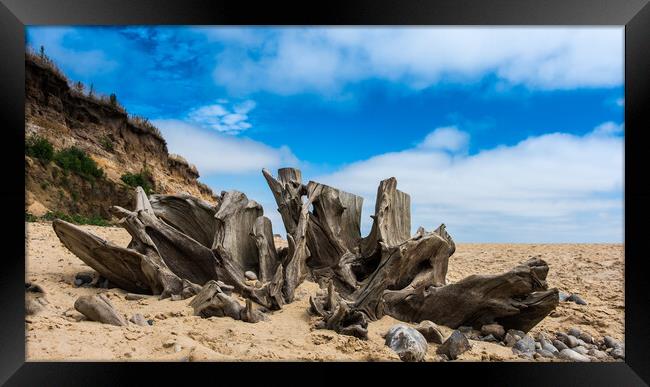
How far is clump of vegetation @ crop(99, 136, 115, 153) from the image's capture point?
20848 millimetres

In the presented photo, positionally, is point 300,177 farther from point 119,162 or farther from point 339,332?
point 119,162

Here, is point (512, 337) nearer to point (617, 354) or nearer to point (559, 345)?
point (559, 345)

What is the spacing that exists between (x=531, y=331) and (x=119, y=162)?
784 inches

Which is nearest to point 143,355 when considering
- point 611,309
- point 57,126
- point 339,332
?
point 339,332

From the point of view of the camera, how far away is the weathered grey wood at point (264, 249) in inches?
293

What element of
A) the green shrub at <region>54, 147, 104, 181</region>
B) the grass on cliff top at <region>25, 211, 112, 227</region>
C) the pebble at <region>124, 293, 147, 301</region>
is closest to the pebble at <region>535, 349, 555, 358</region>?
the pebble at <region>124, 293, 147, 301</region>

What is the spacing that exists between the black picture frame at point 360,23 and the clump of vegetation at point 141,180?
53.8 feet

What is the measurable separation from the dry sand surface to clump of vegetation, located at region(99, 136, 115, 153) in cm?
1354

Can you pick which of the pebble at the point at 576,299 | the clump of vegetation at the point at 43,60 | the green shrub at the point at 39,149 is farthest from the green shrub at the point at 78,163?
the pebble at the point at 576,299

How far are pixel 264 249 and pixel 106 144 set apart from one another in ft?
54.3

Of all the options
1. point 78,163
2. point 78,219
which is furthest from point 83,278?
point 78,163

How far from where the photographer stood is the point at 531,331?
19.6 ft

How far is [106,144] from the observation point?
20.9 meters

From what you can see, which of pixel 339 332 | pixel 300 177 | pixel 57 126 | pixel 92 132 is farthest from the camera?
pixel 92 132
